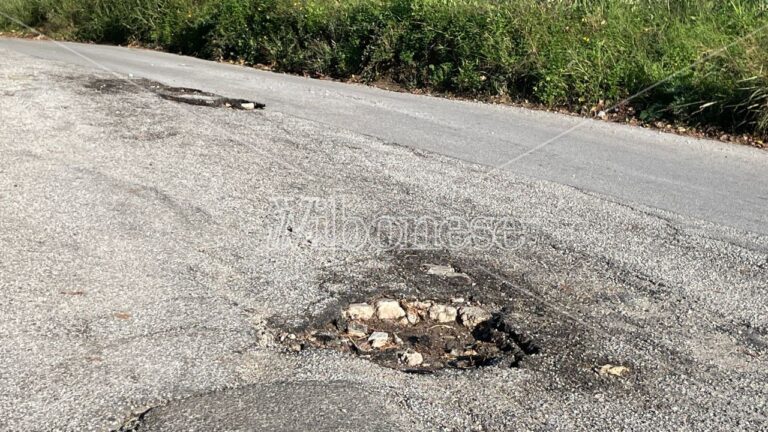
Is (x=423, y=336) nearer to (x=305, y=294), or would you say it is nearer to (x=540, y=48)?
(x=305, y=294)

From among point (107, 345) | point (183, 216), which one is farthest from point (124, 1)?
point (107, 345)

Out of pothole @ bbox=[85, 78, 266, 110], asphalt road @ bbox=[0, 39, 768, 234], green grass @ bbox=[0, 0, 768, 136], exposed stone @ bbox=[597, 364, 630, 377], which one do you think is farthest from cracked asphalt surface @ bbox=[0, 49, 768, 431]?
green grass @ bbox=[0, 0, 768, 136]

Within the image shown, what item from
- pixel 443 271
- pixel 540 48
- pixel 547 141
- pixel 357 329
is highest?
pixel 540 48

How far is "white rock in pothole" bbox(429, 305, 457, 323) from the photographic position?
16.5 feet

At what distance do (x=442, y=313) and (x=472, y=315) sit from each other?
0.17 m

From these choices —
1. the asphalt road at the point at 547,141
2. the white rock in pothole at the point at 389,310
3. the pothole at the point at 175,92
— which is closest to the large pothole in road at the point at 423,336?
the white rock in pothole at the point at 389,310

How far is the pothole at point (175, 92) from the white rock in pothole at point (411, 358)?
7051 millimetres

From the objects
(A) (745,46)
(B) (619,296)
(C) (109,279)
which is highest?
(A) (745,46)

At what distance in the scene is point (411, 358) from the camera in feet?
14.8

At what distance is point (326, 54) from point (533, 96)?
15.6ft

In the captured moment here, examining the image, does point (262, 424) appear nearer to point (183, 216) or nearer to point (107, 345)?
point (107, 345)

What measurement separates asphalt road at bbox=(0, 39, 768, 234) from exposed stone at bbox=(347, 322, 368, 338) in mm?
3577

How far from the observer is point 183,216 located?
22.0 feet

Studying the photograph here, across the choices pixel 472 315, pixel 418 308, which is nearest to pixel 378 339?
pixel 418 308
